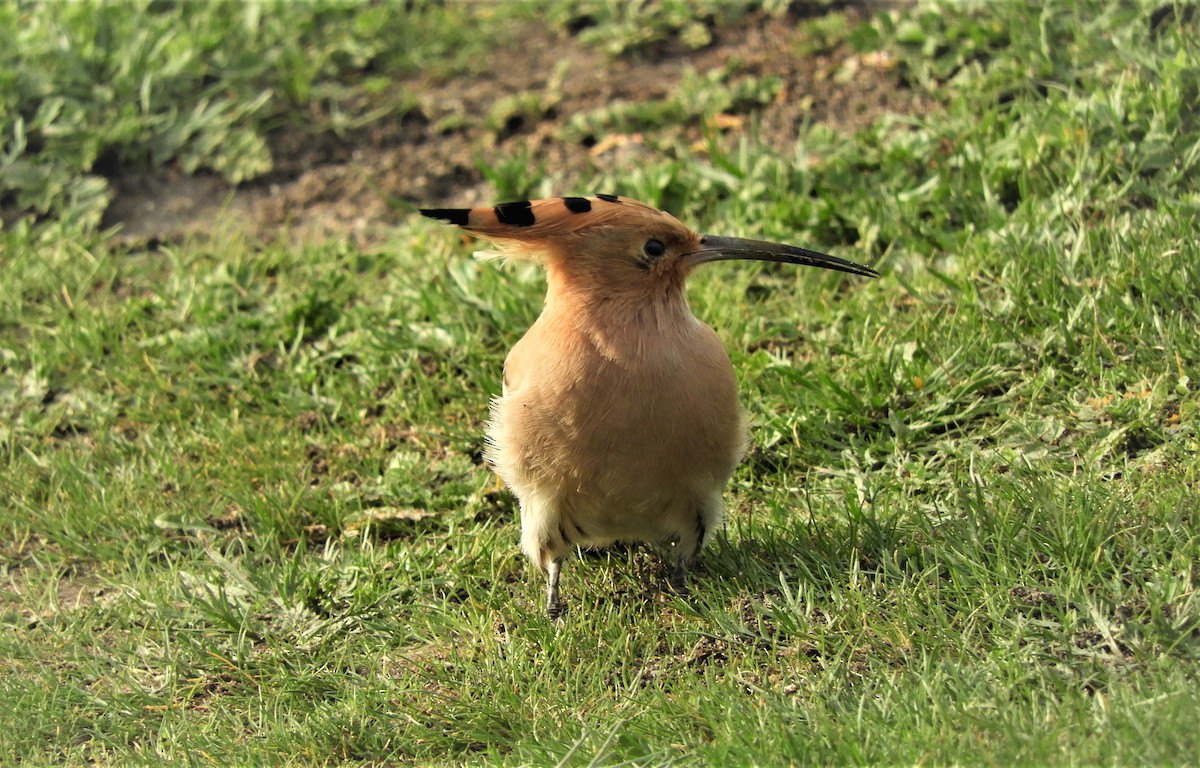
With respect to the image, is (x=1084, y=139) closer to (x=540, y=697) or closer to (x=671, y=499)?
(x=671, y=499)

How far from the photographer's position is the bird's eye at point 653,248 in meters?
3.20

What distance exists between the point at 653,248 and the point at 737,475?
0.86 metres

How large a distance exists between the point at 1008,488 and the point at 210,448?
8.39 feet

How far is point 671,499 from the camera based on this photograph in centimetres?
307

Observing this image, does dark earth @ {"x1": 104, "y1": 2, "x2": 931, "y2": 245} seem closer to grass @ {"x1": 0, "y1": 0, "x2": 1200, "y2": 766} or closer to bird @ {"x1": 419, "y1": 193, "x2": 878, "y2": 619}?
grass @ {"x1": 0, "y1": 0, "x2": 1200, "y2": 766}

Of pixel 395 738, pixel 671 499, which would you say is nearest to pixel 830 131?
pixel 671 499

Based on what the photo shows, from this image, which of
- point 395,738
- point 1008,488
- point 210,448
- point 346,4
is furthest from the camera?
point 346,4

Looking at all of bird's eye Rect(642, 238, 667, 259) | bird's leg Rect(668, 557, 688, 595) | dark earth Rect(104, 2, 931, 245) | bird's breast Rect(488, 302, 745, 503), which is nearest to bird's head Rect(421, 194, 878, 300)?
bird's eye Rect(642, 238, 667, 259)

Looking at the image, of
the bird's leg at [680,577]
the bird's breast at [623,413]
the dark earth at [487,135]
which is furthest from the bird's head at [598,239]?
the dark earth at [487,135]

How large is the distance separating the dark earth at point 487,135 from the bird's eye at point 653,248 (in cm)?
178

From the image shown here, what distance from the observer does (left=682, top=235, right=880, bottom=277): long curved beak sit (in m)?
3.26

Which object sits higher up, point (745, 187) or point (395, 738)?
point (745, 187)

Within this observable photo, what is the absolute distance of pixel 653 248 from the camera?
320 cm

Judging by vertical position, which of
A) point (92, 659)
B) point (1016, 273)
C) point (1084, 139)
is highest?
point (1084, 139)
